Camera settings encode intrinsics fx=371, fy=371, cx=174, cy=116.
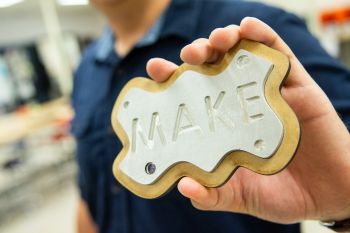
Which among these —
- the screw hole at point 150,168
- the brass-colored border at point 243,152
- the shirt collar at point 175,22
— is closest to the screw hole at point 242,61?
the brass-colored border at point 243,152

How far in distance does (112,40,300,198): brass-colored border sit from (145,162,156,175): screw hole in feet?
0.04

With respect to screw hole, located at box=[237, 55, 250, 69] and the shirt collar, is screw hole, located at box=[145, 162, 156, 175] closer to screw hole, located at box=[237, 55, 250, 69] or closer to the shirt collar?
screw hole, located at box=[237, 55, 250, 69]

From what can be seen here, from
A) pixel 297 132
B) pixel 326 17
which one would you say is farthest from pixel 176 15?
pixel 326 17

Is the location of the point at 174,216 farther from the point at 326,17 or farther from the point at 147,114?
the point at 326,17

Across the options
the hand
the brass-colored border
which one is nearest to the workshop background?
the hand

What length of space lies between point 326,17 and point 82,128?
1.91 metres

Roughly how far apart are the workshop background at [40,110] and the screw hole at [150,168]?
33 cm

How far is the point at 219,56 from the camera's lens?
35 centimetres

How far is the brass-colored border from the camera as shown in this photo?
298 mm

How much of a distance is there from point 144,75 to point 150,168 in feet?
0.71

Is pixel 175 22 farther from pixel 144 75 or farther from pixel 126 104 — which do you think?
pixel 126 104

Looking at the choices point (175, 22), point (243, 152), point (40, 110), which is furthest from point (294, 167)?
point (40, 110)

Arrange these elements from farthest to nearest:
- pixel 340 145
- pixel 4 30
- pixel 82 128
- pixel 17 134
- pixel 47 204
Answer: pixel 4 30, pixel 47 204, pixel 17 134, pixel 82 128, pixel 340 145

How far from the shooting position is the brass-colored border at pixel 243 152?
0.30 metres
